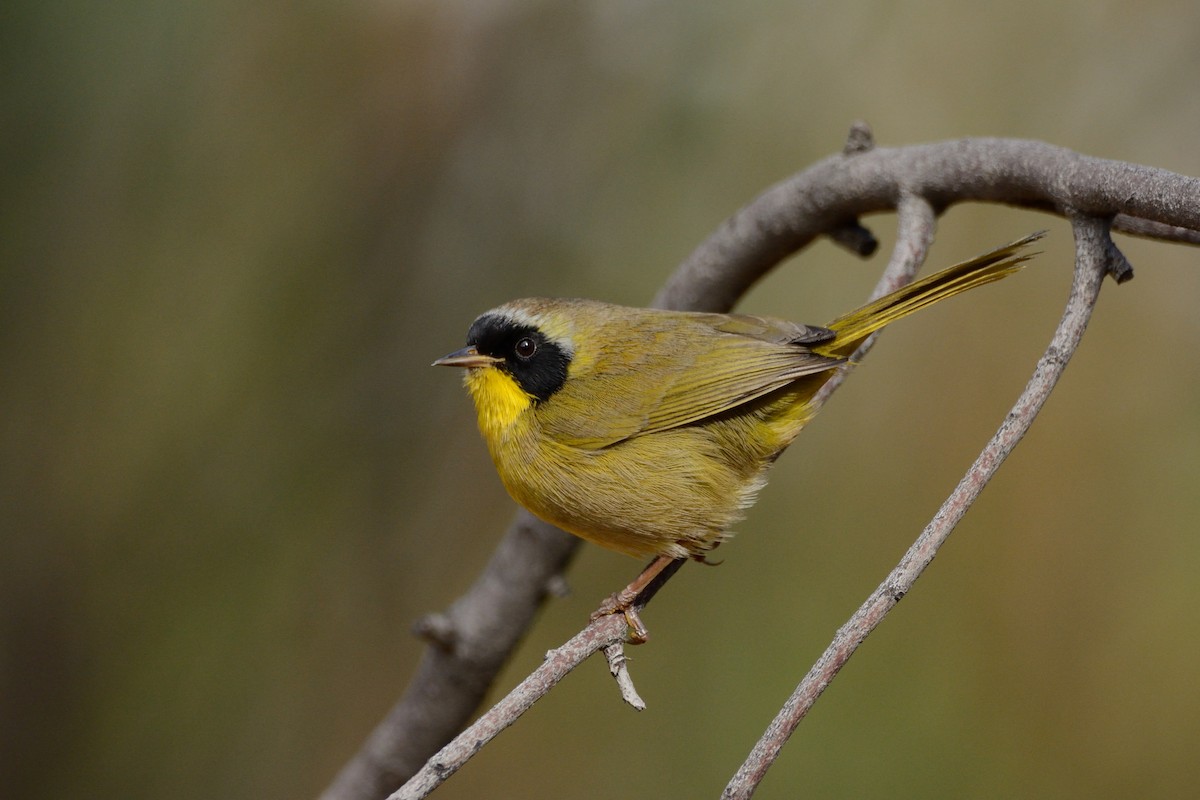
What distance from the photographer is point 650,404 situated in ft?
10.2

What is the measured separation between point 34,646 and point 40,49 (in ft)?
8.77

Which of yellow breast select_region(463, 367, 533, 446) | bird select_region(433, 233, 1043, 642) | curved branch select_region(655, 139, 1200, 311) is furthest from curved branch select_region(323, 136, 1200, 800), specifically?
yellow breast select_region(463, 367, 533, 446)

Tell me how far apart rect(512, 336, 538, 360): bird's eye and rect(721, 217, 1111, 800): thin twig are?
4.97 feet

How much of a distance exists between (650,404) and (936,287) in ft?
2.75

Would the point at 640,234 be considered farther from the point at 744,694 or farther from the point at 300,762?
the point at 300,762

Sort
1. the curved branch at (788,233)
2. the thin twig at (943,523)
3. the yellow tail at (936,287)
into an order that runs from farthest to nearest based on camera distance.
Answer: the yellow tail at (936,287) → the curved branch at (788,233) → the thin twig at (943,523)

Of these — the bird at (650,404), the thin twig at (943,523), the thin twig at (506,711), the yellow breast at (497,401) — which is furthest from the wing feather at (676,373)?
the thin twig at (506,711)

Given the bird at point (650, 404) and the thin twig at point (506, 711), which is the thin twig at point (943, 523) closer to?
the bird at point (650, 404)

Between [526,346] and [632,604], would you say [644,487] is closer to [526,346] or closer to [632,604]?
[632,604]

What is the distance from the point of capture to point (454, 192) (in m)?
5.54

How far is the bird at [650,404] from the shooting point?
115 inches

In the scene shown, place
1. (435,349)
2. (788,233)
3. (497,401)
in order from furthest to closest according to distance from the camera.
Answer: (435,349), (788,233), (497,401)

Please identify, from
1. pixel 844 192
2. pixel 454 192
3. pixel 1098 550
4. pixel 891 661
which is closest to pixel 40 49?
pixel 454 192

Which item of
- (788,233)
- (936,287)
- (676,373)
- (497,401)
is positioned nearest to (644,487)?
(676,373)
